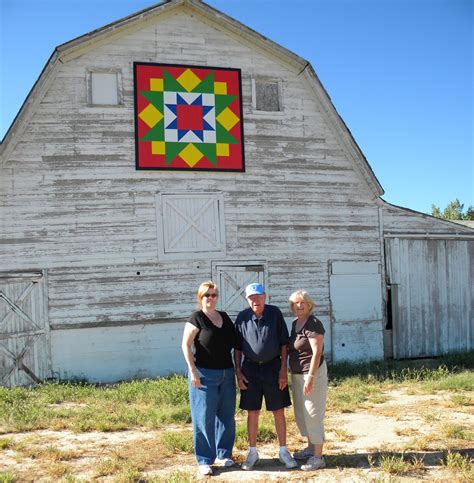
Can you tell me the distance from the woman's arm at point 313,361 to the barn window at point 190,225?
6.38 m

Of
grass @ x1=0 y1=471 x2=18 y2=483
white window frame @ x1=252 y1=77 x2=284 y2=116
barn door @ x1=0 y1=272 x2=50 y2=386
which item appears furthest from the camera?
white window frame @ x1=252 y1=77 x2=284 y2=116

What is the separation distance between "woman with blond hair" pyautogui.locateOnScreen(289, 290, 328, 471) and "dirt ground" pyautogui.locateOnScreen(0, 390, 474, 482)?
11.5 inches

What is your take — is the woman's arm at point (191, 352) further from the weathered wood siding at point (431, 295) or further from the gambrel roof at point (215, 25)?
the weathered wood siding at point (431, 295)

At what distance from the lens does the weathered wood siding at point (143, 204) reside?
11.2 meters

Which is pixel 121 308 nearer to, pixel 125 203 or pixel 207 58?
pixel 125 203

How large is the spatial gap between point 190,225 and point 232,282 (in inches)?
55.4

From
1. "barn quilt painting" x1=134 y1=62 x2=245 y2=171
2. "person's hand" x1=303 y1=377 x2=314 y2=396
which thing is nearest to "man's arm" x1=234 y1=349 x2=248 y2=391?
"person's hand" x1=303 y1=377 x2=314 y2=396

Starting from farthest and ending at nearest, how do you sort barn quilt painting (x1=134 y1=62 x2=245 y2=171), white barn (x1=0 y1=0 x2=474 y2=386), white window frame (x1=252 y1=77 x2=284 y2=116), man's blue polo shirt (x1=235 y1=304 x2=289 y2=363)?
white window frame (x1=252 y1=77 x2=284 y2=116)
barn quilt painting (x1=134 y1=62 x2=245 y2=171)
white barn (x1=0 y1=0 x2=474 y2=386)
man's blue polo shirt (x1=235 y1=304 x2=289 y2=363)

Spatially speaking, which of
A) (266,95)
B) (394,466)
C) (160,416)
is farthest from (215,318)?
(266,95)

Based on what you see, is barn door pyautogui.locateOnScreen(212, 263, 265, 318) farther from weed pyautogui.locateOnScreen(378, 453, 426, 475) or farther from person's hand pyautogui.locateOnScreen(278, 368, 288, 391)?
weed pyautogui.locateOnScreen(378, 453, 426, 475)

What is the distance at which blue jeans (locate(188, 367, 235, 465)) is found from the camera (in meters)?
5.68

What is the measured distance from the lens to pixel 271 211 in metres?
12.3

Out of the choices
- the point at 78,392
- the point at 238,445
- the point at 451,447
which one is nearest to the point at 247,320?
the point at 238,445

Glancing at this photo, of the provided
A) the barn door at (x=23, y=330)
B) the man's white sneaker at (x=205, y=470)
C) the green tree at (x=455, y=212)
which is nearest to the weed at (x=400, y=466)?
the man's white sneaker at (x=205, y=470)
